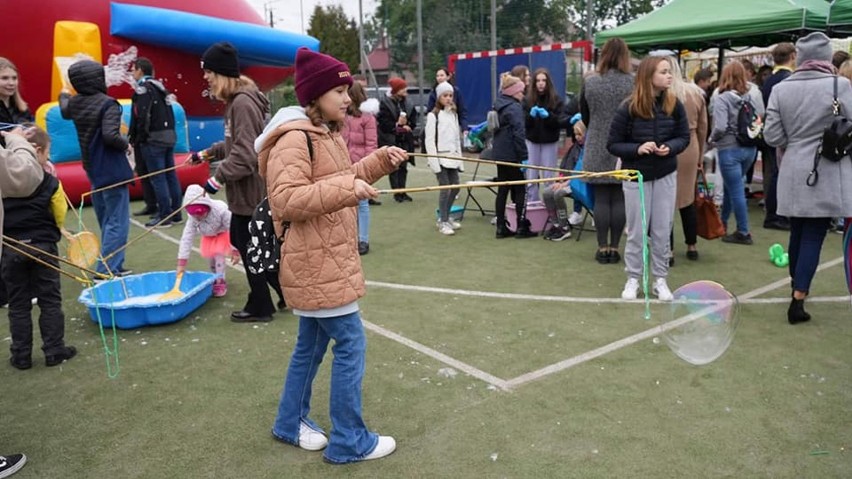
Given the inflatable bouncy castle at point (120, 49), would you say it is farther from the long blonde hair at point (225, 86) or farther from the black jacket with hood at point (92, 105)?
the long blonde hair at point (225, 86)

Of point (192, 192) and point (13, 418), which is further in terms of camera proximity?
point (192, 192)

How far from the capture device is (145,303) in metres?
5.07

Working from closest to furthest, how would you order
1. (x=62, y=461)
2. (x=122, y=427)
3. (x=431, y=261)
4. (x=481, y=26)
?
(x=62, y=461), (x=122, y=427), (x=431, y=261), (x=481, y=26)

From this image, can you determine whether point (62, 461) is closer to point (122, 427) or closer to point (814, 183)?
point (122, 427)

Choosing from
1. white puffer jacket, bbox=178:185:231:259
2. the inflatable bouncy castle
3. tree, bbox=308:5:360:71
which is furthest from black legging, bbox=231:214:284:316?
tree, bbox=308:5:360:71

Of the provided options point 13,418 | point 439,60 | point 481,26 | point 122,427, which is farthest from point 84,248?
point 439,60

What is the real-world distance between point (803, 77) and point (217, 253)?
4.63m

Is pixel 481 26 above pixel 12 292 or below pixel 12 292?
above

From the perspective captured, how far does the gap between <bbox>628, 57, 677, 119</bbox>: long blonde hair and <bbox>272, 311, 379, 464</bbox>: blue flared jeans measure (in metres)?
3.00

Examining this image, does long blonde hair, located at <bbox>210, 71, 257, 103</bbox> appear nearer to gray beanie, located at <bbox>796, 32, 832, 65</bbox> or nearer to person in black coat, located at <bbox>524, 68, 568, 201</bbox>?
gray beanie, located at <bbox>796, 32, 832, 65</bbox>

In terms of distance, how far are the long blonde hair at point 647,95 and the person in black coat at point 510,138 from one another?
2.47m

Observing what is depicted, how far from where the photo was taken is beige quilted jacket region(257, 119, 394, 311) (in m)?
2.72

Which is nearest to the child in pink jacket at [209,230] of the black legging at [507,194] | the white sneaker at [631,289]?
the white sneaker at [631,289]

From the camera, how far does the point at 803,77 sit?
4.76m
